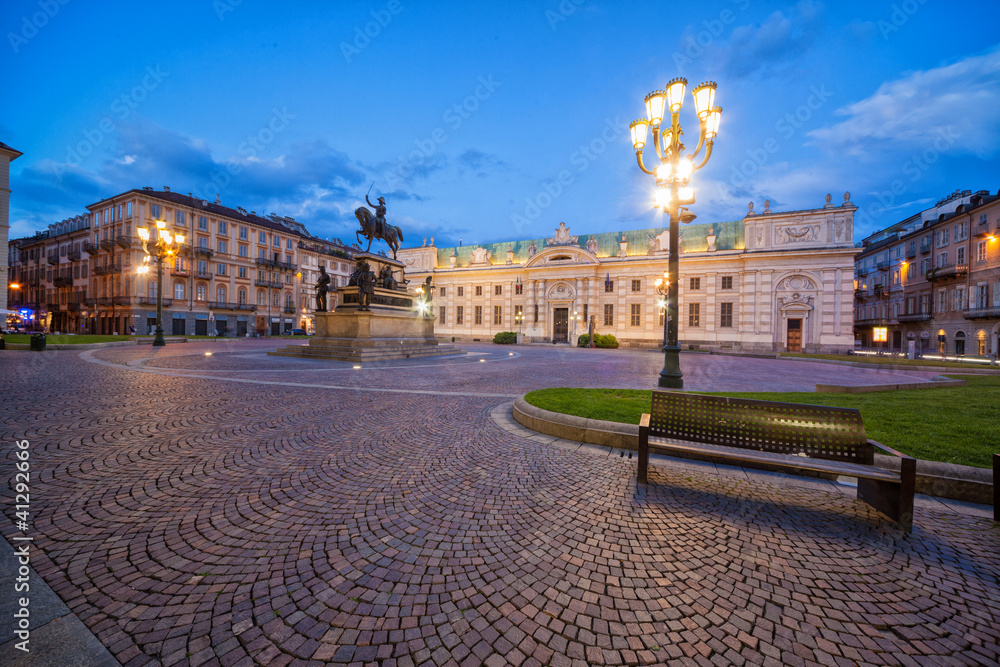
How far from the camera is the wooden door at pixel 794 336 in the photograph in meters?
35.8

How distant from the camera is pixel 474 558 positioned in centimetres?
281

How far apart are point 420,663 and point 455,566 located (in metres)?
0.79

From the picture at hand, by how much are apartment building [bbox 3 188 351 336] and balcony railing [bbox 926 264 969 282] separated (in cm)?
7367

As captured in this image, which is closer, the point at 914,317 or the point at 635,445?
the point at 635,445

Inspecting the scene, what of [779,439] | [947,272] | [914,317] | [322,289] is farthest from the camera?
[914,317]

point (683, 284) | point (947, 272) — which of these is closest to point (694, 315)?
point (683, 284)

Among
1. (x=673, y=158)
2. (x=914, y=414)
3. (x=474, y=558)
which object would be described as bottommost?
(x=474, y=558)

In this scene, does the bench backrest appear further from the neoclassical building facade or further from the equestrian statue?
the neoclassical building facade

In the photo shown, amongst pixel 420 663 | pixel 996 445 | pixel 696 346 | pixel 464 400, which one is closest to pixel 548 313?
pixel 696 346

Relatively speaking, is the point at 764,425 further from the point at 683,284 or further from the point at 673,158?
the point at 683,284

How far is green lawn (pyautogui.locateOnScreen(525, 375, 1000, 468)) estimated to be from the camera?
4570mm

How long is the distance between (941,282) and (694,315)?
874 inches

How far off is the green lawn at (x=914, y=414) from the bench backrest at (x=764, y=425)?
1.26 meters

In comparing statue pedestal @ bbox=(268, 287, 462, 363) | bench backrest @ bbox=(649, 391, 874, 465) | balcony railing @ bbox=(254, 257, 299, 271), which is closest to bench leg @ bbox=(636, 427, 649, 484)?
bench backrest @ bbox=(649, 391, 874, 465)
